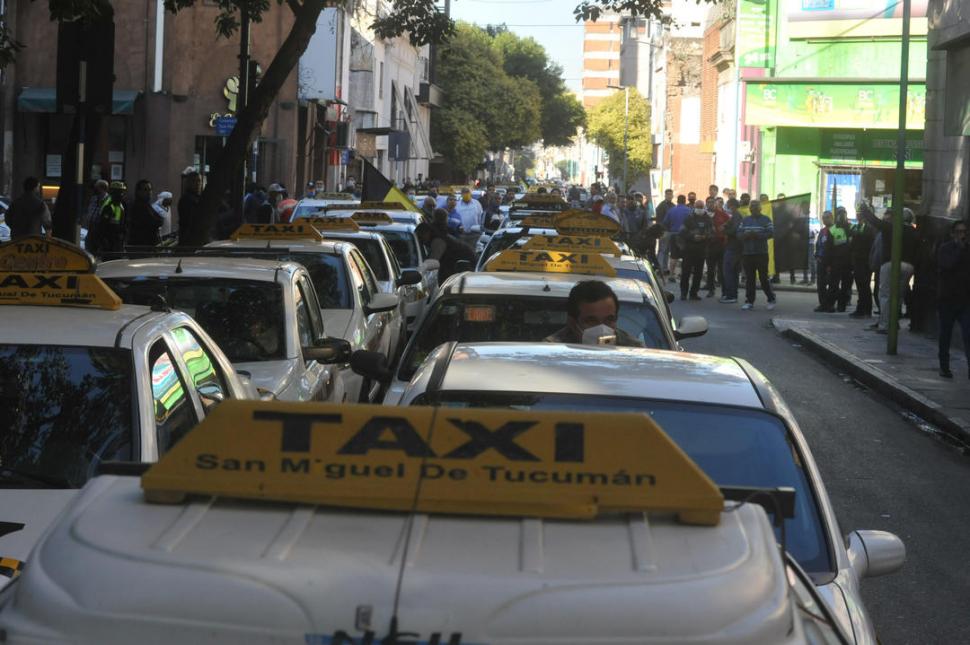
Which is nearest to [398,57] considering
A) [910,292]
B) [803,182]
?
[803,182]

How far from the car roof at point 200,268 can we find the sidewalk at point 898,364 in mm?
6410

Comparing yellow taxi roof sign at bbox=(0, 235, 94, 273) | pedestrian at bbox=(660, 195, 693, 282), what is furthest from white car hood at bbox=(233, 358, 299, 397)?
→ pedestrian at bbox=(660, 195, 693, 282)

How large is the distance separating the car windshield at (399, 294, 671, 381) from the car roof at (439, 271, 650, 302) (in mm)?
42

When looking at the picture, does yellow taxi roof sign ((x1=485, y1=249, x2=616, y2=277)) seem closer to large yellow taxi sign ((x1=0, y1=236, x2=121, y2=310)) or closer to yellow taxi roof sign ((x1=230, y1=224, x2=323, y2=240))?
yellow taxi roof sign ((x1=230, y1=224, x2=323, y2=240))

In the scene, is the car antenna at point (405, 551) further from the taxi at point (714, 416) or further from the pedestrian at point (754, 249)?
the pedestrian at point (754, 249)

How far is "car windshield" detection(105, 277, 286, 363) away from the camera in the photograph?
942 cm

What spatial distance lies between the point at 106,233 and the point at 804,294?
16208mm

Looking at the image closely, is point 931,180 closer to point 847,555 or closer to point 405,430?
point 847,555

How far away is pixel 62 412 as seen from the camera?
551 cm

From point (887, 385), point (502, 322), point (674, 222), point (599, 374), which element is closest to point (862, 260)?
point (674, 222)

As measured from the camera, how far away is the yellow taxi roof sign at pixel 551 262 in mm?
10711

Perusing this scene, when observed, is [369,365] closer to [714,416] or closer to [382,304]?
[714,416]

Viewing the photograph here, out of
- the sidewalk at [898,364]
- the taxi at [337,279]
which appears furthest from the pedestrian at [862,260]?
the taxi at [337,279]

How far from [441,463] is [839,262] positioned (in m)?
24.2
